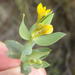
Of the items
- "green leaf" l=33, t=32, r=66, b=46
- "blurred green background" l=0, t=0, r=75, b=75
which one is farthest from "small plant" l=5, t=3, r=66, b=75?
"blurred green background" l=0, t=0, r=75, b=75

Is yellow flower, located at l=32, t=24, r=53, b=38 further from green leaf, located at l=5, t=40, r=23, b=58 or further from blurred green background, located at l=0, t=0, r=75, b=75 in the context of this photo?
blurred green background, located at l=0, t=0, r=75, b=75

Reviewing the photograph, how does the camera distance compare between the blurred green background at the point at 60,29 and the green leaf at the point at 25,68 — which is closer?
the green leaf at the point at 25,68

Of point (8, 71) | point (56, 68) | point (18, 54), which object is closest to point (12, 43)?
point (18, 54)

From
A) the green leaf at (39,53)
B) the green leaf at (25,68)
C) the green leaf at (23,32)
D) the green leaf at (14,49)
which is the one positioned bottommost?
the green leaf at (25,68)

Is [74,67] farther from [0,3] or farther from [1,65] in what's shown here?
[1,65]

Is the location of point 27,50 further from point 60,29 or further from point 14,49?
point 60,29

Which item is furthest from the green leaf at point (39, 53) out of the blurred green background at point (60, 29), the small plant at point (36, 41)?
the blurred green background at point (60, 29)

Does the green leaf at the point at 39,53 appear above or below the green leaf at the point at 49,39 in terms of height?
below

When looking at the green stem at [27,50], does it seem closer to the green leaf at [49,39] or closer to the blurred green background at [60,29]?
the green leaf at [49,39]
